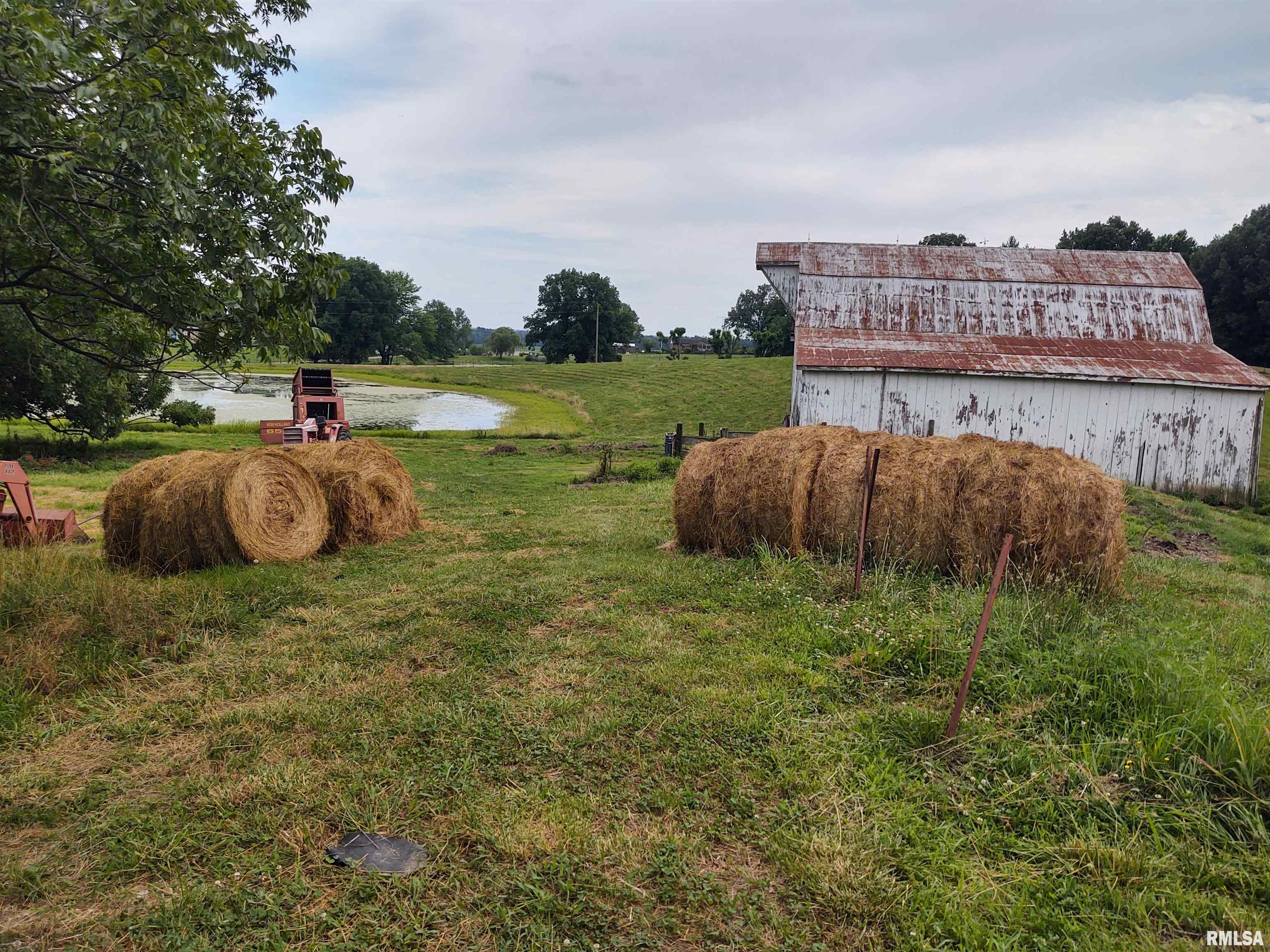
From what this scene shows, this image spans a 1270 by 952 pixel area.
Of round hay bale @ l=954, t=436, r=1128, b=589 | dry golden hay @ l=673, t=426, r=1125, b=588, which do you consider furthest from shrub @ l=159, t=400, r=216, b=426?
round hay bale @ l=954, t=436, r=1128, b=589

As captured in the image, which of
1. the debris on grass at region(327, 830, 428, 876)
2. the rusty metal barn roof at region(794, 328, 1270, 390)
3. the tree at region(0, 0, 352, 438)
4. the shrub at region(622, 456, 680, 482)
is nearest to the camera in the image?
the debris on grass at region(327, 830, 428, 876)

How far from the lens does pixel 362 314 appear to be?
8631 centimetres

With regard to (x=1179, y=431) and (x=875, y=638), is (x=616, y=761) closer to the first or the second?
(x=875, y=638)

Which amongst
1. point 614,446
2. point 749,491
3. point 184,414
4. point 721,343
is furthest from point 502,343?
point 749,491

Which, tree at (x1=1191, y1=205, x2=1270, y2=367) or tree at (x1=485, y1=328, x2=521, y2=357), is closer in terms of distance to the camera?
tree at (x1=1191, y1=205, x2=1270, y2=367)

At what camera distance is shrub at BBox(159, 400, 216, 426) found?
27.5 meters

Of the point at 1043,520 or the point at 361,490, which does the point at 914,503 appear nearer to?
the point at 1043,520

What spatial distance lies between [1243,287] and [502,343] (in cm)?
10415

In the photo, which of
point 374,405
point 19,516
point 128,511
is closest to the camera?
point 128,511

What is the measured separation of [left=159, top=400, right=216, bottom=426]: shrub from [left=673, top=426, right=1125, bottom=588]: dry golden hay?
84.6 ft

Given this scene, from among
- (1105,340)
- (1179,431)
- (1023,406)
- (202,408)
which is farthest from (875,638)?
(202,408)

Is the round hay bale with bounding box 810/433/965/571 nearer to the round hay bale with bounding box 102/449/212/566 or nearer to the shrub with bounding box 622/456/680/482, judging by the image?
the round hay bale with bounding box 102/449/212/566

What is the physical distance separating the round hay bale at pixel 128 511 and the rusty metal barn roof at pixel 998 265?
62.2ft

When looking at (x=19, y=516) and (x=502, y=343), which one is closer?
(x=19, y=516)
